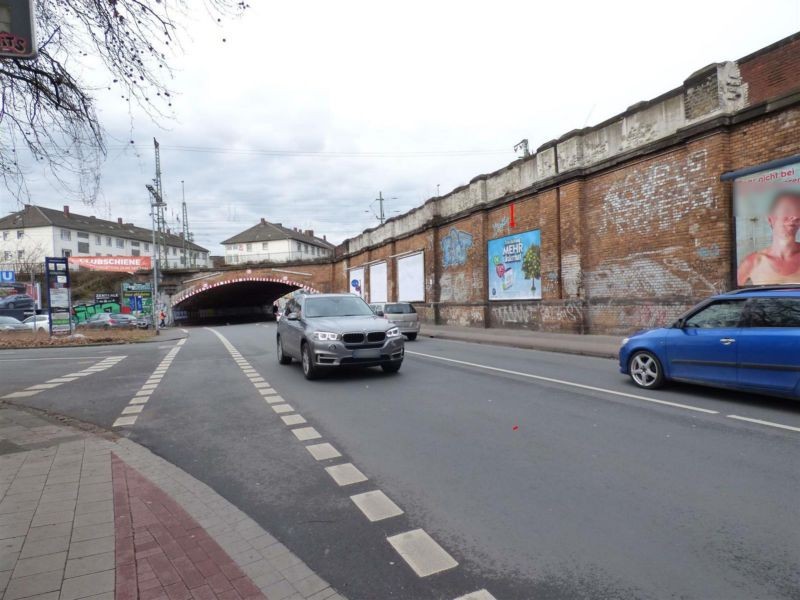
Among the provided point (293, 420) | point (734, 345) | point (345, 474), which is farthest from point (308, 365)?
point (734, 345)

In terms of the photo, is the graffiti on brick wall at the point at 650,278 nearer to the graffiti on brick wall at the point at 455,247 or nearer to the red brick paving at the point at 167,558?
the graffiti on brick wall at the point at 455,247

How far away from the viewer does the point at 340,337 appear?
932cm

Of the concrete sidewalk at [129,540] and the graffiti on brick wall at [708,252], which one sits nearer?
the concrete sidewalk at [129,540]

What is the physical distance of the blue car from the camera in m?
6.36

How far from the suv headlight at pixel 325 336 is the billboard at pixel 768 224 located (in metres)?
10.5

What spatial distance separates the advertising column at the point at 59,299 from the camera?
23.2m

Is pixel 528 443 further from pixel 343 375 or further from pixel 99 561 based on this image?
pixel 343 375

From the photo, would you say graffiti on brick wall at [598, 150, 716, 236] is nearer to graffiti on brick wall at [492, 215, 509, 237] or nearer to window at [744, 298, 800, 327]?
graffiti on brick wall at [492, 215, 509, 237]

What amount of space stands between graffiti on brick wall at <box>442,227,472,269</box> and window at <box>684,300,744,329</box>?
60.9 ft

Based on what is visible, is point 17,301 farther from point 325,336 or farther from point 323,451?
point 323,451

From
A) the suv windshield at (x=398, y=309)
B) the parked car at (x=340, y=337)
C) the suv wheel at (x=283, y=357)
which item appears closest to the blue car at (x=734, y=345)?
the parked car at (x=340, y=337)

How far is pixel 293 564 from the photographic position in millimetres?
3055

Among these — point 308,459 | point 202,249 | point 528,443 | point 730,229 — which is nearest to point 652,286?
point 730,229

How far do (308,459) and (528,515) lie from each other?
2366 mm
